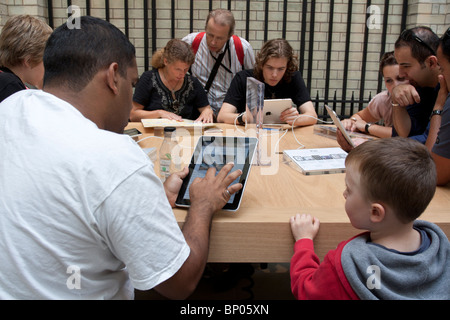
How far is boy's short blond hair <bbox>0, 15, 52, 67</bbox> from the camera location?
2068 millimetres

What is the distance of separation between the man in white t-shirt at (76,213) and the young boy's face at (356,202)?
0.41 metres

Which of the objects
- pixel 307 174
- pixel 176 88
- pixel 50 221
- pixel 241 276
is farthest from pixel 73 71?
pixel 176 88

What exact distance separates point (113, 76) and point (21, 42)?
4.39ft

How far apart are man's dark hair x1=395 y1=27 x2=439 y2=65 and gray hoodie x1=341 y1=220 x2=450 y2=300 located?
55.4 inches

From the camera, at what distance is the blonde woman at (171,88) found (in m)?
3.16

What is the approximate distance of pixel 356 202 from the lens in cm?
101

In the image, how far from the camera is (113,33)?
1.07 metres

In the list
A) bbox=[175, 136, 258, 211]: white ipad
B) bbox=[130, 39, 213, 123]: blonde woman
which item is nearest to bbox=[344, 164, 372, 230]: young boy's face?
bbox=[175, 136, 258, 211]: white ipad

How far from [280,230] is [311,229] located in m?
0.09

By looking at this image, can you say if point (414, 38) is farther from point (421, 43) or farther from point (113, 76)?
point (113, 76)

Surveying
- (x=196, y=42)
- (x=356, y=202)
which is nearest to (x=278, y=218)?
(x=356, y=202)

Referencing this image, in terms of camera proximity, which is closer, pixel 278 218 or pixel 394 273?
pixel 394 273
